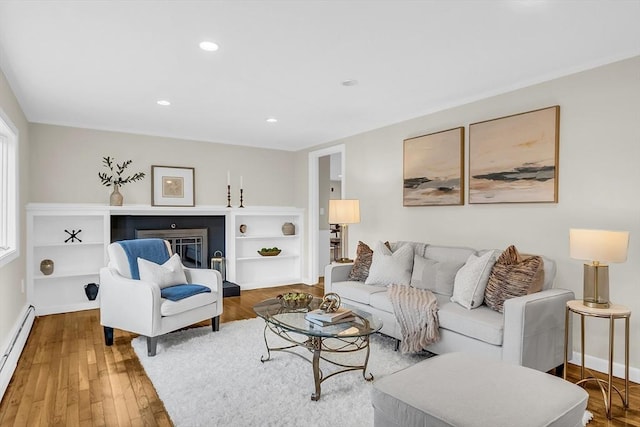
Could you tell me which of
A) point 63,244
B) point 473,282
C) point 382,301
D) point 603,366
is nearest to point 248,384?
point 382,301

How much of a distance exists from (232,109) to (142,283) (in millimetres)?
2106

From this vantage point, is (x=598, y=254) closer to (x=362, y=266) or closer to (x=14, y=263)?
(x=362, y=266)

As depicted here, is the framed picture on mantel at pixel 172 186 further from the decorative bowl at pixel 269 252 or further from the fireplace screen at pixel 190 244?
the decorative bowl at pixel 269 252

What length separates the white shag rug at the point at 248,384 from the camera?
223 centimetres

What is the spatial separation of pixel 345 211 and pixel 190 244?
8.33 ft

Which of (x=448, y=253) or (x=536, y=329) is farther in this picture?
(x=448, y=253)

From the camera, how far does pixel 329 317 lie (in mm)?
2645

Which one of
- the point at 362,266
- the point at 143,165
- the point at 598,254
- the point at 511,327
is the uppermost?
the point at 143,165

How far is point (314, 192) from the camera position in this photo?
639 cm

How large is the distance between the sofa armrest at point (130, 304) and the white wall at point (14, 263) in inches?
27.4

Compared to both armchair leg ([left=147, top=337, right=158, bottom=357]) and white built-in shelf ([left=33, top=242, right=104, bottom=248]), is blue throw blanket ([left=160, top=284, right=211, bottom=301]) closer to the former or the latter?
armchair leg ([left=147, top=337, right=158, bottom=357])

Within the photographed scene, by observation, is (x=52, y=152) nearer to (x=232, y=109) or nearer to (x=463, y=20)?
(x=232, y=109)

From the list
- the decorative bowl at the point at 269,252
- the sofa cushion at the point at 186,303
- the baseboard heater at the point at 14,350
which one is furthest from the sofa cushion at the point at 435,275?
the baseboard heater at the point at 14,350

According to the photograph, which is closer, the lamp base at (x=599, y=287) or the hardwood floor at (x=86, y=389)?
the hardwood floor at (x=86, y=389)
